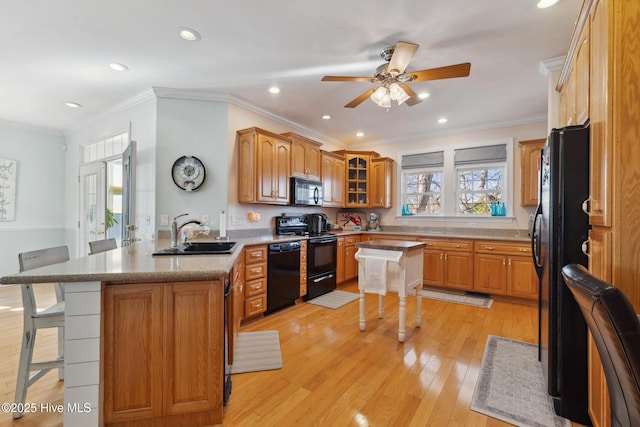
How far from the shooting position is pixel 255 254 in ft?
10.7

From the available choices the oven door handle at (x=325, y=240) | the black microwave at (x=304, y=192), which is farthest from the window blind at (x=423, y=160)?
the oven door handle at (x=325, y=240)

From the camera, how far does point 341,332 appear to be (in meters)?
2.96

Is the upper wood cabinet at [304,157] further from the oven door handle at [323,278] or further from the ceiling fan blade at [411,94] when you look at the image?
the ceiling fan blade at [411,94]

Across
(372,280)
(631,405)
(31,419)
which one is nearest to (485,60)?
(372,280)

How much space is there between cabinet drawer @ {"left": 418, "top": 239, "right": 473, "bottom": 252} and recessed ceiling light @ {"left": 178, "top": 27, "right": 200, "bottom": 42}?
370 centimetres

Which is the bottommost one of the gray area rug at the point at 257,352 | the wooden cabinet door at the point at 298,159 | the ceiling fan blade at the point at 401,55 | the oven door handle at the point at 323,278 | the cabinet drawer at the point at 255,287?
the gray area rug at the point at 257,352

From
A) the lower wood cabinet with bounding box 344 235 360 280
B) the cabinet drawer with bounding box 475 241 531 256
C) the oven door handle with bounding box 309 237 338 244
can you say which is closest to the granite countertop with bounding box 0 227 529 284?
the oven door handle with bounding box 309 237 338 244

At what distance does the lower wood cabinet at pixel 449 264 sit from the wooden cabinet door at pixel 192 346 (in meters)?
3.36

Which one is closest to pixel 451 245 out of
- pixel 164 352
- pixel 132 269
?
pixel 164 352

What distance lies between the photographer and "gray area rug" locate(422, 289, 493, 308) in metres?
3.92

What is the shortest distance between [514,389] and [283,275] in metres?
2.45

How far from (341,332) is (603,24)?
2.88m

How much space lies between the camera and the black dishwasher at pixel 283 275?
3.43 meters

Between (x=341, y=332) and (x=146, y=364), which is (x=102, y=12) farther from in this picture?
(x=341, y=332)
